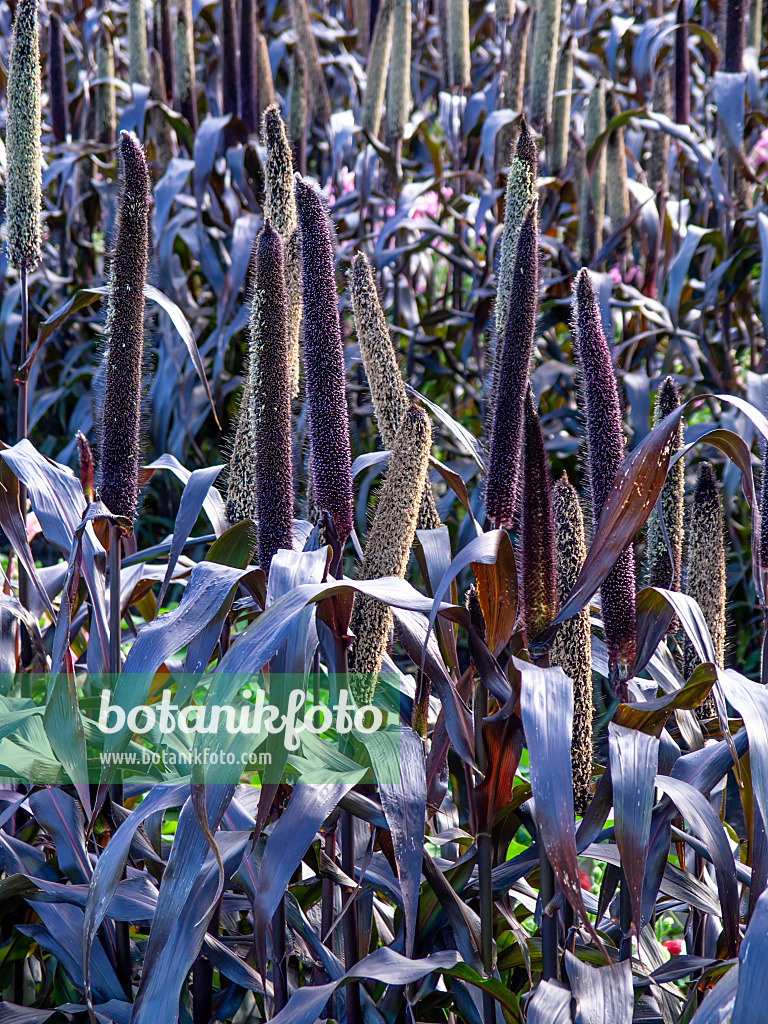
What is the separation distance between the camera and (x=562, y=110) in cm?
392

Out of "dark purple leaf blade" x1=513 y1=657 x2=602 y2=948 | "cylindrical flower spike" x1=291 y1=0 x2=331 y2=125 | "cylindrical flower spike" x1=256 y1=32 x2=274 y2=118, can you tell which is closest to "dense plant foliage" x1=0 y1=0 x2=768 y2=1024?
"dark purple leaf blade" x1=513 y1=657 x2=602 y2=948

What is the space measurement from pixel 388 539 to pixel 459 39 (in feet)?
11.9

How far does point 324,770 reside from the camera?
47.9 inches

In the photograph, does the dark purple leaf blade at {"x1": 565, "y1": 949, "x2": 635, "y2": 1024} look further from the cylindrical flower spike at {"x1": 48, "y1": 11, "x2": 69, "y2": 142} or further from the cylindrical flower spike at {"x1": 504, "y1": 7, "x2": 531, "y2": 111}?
the cylindrical flower spike at {"x1": 48, "y1": 11, "x2": 69, "y2": 142}

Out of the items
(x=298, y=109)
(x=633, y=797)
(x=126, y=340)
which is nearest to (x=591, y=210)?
(x=298, y=109)

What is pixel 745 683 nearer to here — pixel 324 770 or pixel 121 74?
pixel 324 770

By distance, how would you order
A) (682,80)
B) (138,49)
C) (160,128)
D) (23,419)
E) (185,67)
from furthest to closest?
(138,49) < (160,128) < (185,67) < (682,80) < (23,419)

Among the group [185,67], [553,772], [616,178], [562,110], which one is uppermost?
[185,67]

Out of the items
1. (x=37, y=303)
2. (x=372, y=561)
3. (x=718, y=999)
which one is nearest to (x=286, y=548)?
(x=372, y=561)

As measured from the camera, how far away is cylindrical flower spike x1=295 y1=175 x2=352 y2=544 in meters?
1.22

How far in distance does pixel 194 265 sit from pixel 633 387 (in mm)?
2561

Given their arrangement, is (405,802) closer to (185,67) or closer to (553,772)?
(553,772)

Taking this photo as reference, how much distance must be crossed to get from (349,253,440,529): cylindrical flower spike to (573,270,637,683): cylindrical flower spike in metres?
0.27

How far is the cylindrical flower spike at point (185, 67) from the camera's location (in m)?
4.05
